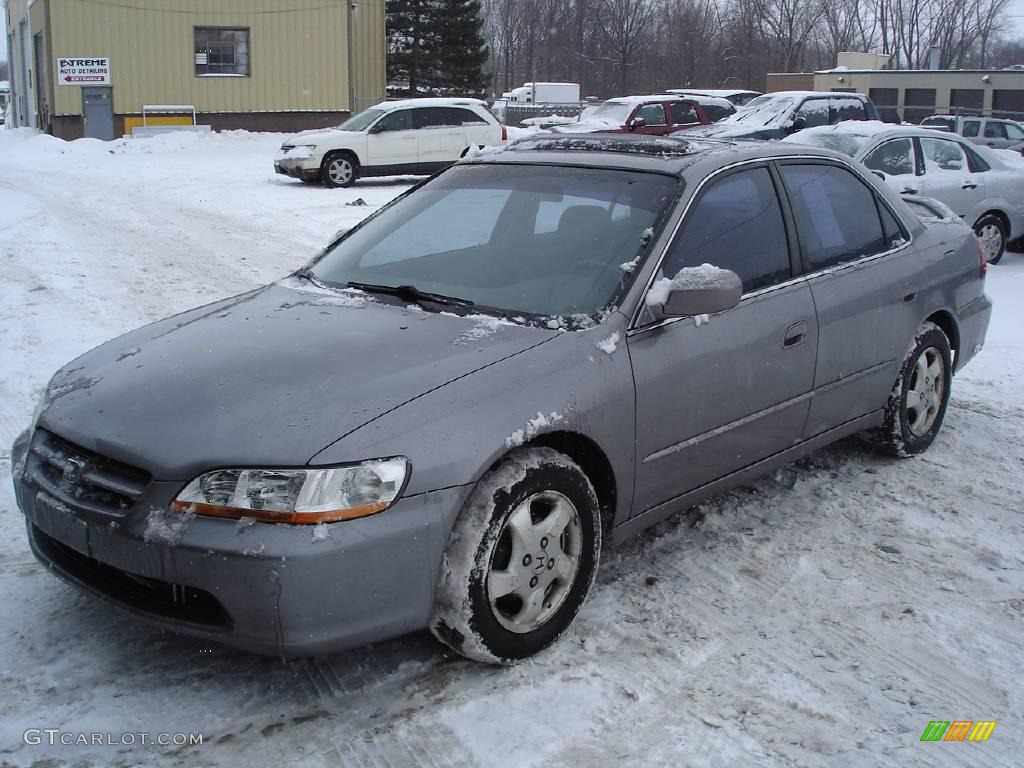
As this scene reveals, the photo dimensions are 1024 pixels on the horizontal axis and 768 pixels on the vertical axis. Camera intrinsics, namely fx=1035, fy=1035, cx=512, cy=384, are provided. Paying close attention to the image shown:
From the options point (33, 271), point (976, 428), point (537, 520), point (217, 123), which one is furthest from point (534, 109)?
point (537, 520)

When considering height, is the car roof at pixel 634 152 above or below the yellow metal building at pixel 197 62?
below

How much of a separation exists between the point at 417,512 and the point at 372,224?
215cm

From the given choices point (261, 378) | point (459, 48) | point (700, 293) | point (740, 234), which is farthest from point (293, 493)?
point (459, 48)

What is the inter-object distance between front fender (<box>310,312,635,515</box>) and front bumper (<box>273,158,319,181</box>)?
15.8 m

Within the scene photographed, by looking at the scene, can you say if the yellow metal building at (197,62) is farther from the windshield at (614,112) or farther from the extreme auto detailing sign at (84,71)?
the windshield at (614,112)

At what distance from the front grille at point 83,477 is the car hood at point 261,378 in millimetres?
43

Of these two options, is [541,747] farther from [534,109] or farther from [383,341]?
[534,109]

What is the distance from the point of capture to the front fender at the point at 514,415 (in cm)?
296

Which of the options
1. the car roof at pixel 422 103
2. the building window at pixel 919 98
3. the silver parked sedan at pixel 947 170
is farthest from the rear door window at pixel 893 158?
the building window at pixel 919 98

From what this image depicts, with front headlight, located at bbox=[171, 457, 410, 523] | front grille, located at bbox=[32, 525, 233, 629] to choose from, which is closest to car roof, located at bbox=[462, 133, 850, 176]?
front headlight, located at bbox=[171, 457, 410, 523]

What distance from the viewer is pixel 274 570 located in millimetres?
2771

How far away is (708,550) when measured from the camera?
4191 mm

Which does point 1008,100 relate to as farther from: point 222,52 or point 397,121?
point 397,121

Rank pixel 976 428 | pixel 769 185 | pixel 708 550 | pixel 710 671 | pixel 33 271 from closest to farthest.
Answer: pixel 710 671
pixel 708 550
pixel 769 185
pixel 976 428
pixel 33 271
